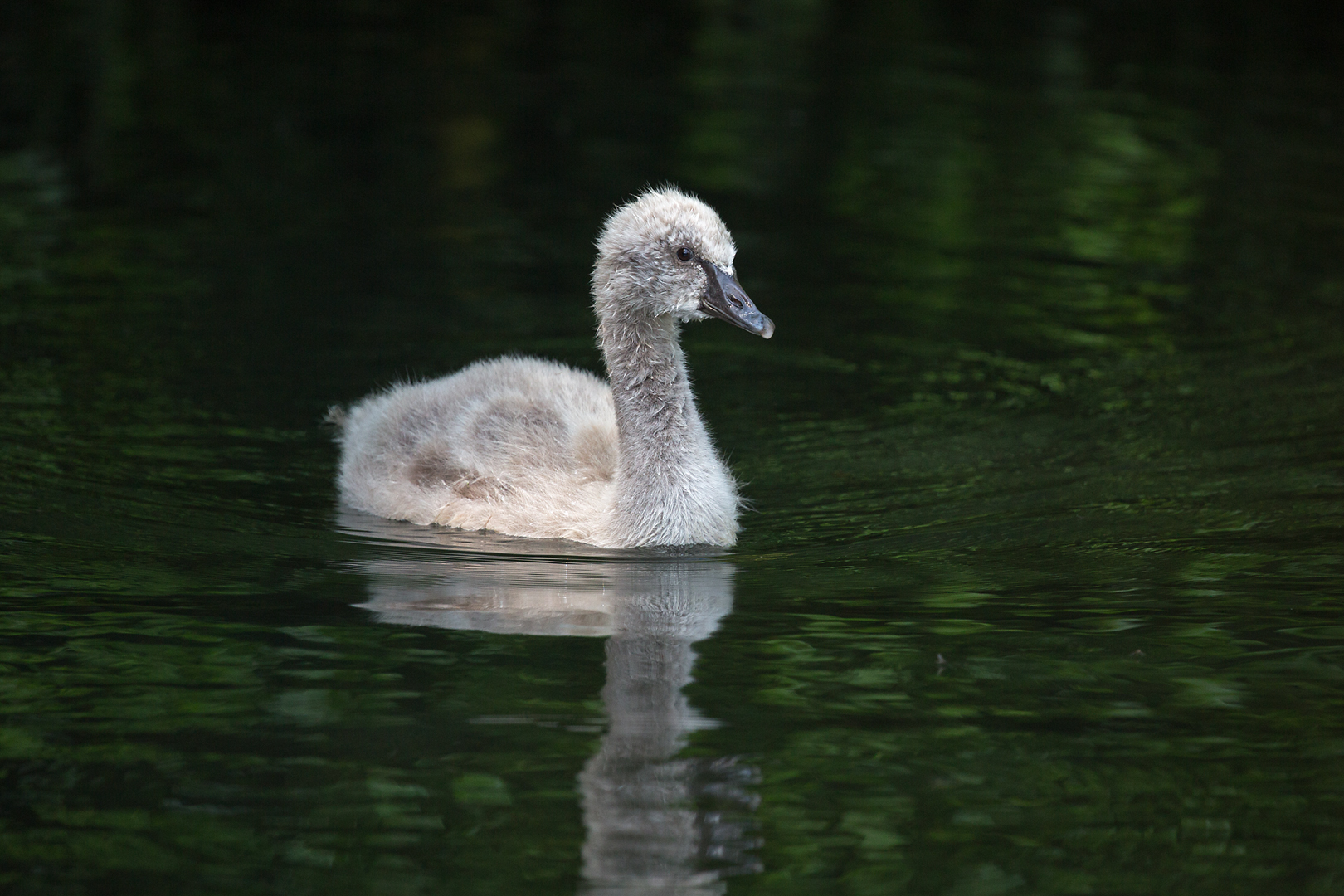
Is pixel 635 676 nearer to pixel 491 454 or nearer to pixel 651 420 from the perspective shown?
pixel 651 420

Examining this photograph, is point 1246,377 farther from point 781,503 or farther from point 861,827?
point 861,827

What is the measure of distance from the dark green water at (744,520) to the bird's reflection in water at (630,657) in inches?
0.8

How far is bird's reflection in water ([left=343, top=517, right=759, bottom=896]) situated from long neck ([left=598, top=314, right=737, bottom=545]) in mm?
213

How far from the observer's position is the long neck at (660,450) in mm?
7539

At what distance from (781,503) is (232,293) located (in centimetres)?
486

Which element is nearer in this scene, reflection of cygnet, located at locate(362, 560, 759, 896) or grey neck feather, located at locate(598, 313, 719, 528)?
reflection of cygnet, located at locate(362, 560, 759, 896)

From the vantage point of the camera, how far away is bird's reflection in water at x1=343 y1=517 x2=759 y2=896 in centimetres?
471

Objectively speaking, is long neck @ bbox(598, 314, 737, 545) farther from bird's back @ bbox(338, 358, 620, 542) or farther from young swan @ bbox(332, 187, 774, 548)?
bird's back @ bbox(338, 358, 620, 542)

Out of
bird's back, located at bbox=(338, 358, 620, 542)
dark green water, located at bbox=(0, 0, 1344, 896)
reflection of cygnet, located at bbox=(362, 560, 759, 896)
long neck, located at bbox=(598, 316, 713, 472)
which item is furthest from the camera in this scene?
bird's back, located at bbox=(338, 358, 620, 542)

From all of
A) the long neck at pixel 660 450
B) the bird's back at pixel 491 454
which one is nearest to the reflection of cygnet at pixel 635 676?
the long neck at pixel 660 450

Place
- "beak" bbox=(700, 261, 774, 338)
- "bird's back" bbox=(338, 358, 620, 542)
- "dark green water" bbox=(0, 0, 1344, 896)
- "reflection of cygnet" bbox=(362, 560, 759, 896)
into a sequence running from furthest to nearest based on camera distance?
"bird's back" bbox=(338, 358, 620, 542), "beak" bbox=(700, 261, 774, 338), "dark green water" bbox=(0, 0, 1344, 896), "reflection of cygnet" bbox=(362, 560, 759, 896)

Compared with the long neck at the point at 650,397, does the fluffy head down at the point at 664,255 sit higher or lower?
higher

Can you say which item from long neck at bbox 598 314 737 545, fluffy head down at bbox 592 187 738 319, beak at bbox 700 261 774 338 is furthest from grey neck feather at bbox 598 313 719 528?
beak at bbox 700 261 774 338

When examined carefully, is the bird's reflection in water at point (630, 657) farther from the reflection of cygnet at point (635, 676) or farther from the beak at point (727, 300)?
the beak at point (727, 300)
